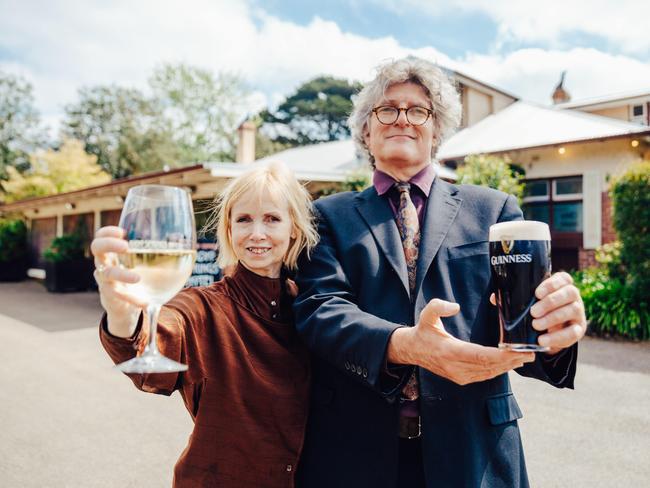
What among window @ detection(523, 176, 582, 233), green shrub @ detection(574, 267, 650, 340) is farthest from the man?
window @ detection(523, 176, 582, 233)

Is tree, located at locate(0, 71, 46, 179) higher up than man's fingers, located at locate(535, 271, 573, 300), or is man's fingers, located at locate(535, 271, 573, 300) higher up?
tree, located at locate(0, 71, 46, 179)

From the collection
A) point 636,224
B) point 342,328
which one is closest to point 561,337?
point 342,328

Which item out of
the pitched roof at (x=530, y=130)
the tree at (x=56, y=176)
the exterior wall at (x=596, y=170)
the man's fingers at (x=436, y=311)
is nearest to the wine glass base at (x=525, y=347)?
the man's fingers at (x=436, y=311)

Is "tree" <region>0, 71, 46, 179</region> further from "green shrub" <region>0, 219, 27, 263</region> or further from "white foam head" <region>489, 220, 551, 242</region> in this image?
"white foam head" <region>489, 220, 551, 242</region>

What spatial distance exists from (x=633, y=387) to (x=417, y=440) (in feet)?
19.4

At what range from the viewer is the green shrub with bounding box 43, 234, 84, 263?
57.2 feet

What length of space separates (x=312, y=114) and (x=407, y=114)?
135 feet

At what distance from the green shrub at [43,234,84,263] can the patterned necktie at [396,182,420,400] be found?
705 inches

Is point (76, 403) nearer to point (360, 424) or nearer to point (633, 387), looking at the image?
point (360, 424)

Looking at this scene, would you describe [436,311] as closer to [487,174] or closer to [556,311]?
[556,311]

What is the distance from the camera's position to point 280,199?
1.78 meters

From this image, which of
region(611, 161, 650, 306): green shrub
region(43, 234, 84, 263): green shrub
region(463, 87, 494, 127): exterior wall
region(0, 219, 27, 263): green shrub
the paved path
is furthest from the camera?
region(0, 219, 27, 263): green shrub

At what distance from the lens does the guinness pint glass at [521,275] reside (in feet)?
3.42

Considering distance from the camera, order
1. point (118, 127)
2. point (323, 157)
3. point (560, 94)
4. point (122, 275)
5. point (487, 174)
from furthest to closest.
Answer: point (118, 127) < point (560, 94) < point (323, 157) < point (487, 174) < point (122, 275)
